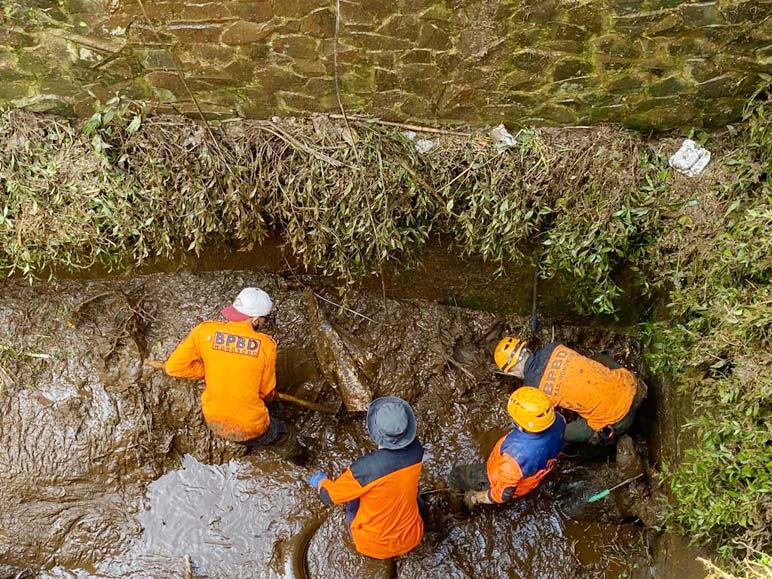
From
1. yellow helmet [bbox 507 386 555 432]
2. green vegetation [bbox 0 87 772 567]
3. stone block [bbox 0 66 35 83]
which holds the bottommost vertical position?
yellow helmet [bbox 507 386 555 432]

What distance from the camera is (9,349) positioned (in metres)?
4.77

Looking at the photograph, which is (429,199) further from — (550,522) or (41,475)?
(41,475)

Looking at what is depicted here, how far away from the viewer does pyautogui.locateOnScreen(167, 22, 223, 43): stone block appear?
370cm

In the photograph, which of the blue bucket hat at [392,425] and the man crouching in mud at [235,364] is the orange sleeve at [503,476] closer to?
the blue bucket hat at [392,425]

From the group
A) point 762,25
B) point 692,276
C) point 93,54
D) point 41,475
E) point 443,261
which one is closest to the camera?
point 762,25

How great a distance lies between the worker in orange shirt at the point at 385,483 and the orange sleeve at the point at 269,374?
0.73m

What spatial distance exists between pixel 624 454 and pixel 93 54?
15.8 ft

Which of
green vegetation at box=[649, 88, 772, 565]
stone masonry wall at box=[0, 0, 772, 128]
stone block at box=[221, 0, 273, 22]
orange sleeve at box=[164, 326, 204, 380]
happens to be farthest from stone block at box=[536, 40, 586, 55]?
orange sleeve at box=[164, 326, 204, 380]

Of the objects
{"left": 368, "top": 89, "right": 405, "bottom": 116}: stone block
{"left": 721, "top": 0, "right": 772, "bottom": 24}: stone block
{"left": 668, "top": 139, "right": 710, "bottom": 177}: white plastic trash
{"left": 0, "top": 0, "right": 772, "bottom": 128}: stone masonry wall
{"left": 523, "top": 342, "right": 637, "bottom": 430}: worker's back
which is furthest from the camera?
{"left": 523, "top": 342, "right": 637, "bottom": 430}: worker's back

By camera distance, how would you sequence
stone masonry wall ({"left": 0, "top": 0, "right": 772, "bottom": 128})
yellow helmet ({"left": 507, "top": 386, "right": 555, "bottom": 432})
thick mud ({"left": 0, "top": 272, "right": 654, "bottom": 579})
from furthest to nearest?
thick mud ({"left": 0, "top": 272, "right": 654, "bottom": 579})
yellow helmet ({"left": 507, "top": 386, "right": 555, "bottom": 432})
stone masonry wall ({"left": 0, "top": 0, "right": 772, "bottom": 128})

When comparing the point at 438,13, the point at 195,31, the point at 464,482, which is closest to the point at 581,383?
the point at 464,482

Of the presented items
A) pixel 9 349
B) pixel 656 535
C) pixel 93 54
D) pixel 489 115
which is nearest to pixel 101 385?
pixel 9 349

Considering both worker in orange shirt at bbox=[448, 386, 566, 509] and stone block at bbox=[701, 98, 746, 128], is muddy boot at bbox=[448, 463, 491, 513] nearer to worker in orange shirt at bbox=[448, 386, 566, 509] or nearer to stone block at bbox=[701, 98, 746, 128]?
worker in orange shirt at bbox=[448, 386, 566, 509]

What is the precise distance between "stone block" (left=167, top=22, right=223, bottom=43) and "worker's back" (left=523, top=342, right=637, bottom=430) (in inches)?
124
